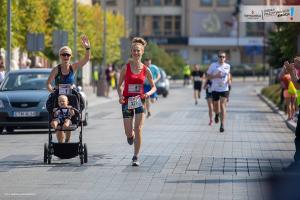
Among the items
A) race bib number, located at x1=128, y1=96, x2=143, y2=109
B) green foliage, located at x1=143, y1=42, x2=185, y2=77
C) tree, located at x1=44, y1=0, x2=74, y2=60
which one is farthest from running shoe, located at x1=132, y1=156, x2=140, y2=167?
green foliage, located at x1=143, y1=42, x2=185, y2=77

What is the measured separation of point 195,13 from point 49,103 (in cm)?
10383

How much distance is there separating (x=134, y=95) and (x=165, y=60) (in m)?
73.4

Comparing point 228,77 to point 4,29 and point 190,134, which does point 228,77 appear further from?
point 4,29

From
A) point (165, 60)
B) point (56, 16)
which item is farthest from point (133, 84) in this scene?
point (165, 60)

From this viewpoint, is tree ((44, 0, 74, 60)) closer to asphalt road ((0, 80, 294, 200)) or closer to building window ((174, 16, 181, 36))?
asphalt road ((0, 80, 294, 200))

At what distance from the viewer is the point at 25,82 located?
2355 centimetres

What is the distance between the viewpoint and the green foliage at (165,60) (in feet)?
271

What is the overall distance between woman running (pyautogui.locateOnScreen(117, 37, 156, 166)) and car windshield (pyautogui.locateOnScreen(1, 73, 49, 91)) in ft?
28.7

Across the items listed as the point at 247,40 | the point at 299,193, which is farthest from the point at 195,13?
the point at 299,193

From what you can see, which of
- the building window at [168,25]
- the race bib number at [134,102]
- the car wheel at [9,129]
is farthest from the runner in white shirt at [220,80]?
the building window at [168,25]

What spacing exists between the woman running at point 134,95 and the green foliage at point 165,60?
59587 millimetres

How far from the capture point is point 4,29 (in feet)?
133

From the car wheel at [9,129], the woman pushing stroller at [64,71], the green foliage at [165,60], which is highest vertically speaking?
the woman pushing stroller at [64,71]

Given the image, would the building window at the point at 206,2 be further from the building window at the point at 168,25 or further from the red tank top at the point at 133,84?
the red tank top at the point at 133,84
